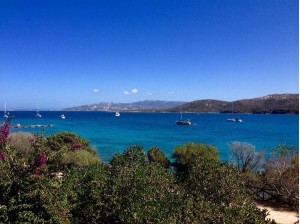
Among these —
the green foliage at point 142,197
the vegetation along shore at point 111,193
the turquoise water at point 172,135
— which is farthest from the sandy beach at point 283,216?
the turquoise water at point 172,135

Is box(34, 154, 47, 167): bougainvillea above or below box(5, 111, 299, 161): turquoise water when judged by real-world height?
above

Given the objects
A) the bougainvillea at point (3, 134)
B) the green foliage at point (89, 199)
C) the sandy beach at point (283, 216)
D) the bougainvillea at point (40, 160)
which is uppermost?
the bougainvillea at point (3, 134)

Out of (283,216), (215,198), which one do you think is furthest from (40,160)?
(283,216)

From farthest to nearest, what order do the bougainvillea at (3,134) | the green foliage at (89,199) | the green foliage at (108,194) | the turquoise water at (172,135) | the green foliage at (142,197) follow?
the turquoise water at (172,135) < the green foliage at (89,199) < the bougainvillea at (3,134) < the green foliage at (142,197) < the green foliage at (108,194)

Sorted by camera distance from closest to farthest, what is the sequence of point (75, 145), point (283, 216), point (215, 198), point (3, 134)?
point (3, 134)
point (215, 198)
point (283, 216)
point (75, 145)

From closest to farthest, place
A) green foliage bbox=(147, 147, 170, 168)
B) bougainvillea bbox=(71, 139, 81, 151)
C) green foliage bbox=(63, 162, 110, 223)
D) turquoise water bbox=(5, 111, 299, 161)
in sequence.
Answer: green foliage bbox=(63, 162, 110, 223) < green foliage bbox=(147, 147, 170, 168) < bougainvillea bbox=(71, 139, 81, 151) < turquoise water bbox=(5, 111, 299, 161)

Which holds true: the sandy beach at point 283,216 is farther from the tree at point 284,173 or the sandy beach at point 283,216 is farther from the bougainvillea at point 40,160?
the bougainvillea at point 40,160

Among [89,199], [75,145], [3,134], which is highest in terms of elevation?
[3,134]

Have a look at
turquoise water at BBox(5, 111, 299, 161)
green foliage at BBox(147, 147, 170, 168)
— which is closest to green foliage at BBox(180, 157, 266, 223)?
green foliage at BBox(147, 147, 170, 168)

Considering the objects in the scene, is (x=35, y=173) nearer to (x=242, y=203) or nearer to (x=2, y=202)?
(x=2, y=202)

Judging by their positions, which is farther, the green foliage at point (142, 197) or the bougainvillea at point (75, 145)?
the bougainvillea at point (75, 145)

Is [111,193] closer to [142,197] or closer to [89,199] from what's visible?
[89,199]

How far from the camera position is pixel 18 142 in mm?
33844

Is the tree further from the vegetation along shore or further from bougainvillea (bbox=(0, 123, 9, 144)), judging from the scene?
bougainvillea (bbox=(0, 123, 9, 144))
